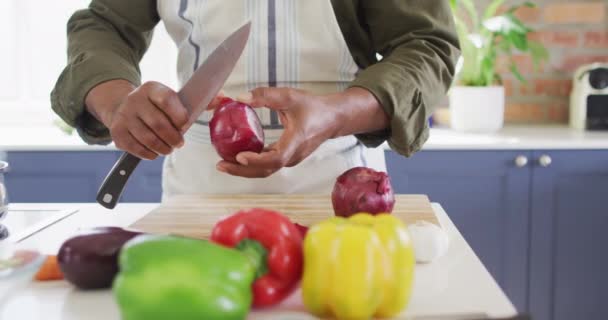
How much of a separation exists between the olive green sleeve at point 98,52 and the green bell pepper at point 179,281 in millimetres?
439

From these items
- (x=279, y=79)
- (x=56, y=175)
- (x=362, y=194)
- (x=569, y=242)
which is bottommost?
(x=569, y=242)

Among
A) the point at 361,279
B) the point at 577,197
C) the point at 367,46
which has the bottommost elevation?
the point at 577,197

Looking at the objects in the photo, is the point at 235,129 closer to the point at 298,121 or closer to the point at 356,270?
the point at 298,121

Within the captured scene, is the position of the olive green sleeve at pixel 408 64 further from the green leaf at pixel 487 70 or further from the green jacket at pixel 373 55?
the green leaf at pixel 487 70

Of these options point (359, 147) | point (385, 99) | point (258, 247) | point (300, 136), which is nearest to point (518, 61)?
point (359, 147)

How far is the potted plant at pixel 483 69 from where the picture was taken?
2012mm

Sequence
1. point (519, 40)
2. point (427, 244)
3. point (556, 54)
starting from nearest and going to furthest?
point (427, 244), point (519, 40), point (556, 54)

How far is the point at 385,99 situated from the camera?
0.84 meters

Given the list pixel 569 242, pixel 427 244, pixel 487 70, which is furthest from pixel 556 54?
pixel 427 244

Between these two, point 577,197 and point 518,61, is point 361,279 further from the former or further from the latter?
point 518,61

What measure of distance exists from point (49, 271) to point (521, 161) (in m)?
1.42

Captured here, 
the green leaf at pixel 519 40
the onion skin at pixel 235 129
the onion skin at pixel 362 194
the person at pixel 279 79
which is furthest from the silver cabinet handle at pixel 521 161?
the onion skin at pixel 235 129

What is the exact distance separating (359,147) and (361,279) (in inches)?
22.9

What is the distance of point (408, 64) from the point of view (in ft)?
2.95
